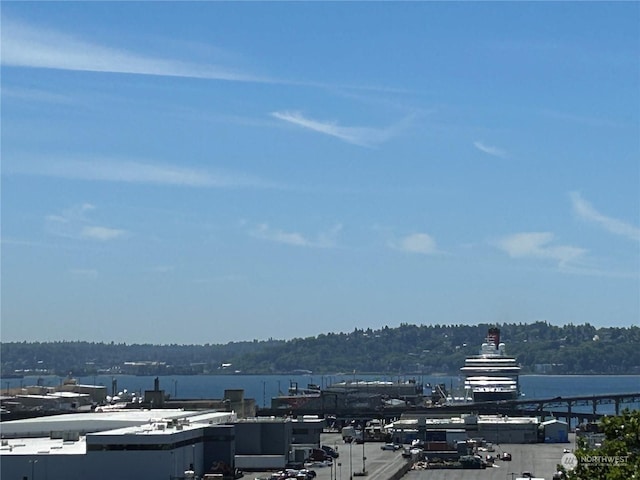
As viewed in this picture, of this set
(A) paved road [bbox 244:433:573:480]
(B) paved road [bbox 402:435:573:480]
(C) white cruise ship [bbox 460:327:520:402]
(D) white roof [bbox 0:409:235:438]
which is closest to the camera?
(A) paved road [bbox 244:433:573:480]

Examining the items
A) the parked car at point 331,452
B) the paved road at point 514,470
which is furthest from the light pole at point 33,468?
the parked car at point 331,452

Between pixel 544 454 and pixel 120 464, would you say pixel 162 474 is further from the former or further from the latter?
pixel 544 454

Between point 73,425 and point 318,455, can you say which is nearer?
point 73,425

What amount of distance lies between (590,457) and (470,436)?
6780cm

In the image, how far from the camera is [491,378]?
144500mm

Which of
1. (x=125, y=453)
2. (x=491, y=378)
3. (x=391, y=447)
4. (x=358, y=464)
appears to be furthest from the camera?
(x=491, y=378)

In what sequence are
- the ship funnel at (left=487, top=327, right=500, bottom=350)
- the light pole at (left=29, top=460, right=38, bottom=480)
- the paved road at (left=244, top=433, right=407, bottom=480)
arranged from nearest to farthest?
the light pole at (left=29, top=460, right=38, bottom=480) → the paved road at (left=244, top=433, right=407, bottom=480) → the ship funnel at (left=487, top=327, right=500, bottom=350)

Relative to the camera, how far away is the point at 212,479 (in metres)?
64.8

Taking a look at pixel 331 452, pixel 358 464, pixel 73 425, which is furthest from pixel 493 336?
pixel 73 425

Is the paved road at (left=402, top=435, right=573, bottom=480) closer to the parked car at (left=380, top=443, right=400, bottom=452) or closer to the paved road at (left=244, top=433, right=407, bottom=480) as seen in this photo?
the paved road at (left=244, top=433, right=407, bottom=480)

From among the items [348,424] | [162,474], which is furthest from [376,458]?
[348,424]

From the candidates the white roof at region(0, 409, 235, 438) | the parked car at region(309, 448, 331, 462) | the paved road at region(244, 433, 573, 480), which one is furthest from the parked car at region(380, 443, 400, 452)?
the white roof at region(0, 409, 235, 438)

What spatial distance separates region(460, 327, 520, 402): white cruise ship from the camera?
141250 millimetres

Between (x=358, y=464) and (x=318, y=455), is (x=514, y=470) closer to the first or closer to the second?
(x=358, y=464)
